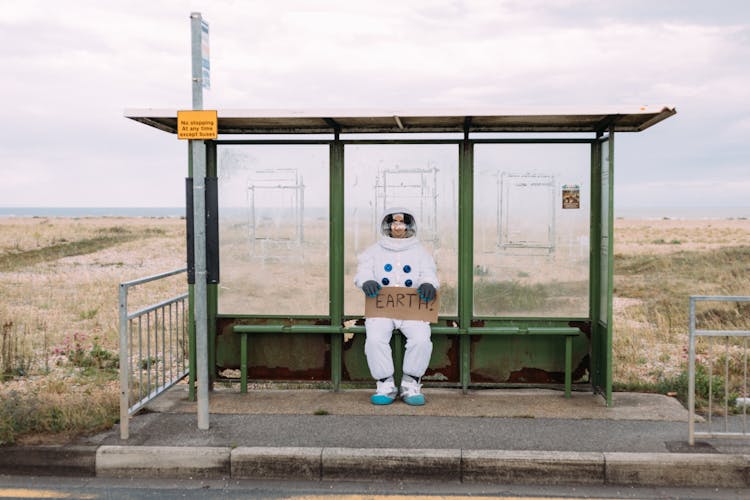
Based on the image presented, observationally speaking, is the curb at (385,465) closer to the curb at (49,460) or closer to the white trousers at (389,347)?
the curb at (49,460)

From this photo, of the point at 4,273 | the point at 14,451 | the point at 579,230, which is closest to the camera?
the point at 14,451

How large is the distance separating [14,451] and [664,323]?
10.3m

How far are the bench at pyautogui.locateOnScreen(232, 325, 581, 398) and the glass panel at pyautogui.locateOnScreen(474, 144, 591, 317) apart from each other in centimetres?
20

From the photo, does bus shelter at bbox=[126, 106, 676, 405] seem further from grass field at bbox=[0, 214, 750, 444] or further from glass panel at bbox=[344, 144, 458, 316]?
grass field at bbox=[0, 214, 750, 444]

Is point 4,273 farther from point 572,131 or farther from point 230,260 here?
point 572,131

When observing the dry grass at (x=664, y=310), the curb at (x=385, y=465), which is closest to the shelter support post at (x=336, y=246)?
the curb at (x=385, y=465)

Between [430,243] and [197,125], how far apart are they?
2535 mm

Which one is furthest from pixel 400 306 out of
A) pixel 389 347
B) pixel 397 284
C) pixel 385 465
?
pixel 385 465

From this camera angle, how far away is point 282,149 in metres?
7.09

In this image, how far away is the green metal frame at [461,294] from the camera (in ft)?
22.8

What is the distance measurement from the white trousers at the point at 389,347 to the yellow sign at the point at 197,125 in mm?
2308

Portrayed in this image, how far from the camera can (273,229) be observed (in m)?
7.10

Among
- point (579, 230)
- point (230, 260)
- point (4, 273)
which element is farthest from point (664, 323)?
point (4, 273)

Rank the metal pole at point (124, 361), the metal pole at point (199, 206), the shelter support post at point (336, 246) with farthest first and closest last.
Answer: the shelter support post at point (336, 246) → the metal pole at point (199, 206) → the metal pole at point (124, 361)
